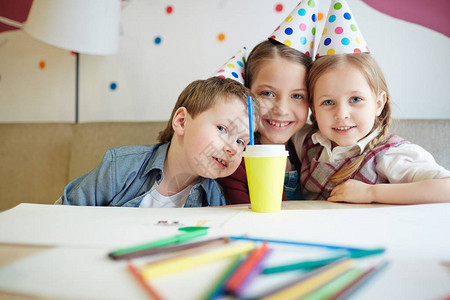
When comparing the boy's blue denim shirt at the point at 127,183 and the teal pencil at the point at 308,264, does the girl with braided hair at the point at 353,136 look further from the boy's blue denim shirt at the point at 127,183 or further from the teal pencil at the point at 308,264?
the teal pencil at the point at 308,264

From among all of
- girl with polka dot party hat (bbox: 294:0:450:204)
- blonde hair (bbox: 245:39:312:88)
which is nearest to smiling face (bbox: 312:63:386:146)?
girl with polka dot party hat (bbox: 294:0:450:204)

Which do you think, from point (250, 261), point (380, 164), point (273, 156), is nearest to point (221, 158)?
point (273, 156)

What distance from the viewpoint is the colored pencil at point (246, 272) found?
35 cm

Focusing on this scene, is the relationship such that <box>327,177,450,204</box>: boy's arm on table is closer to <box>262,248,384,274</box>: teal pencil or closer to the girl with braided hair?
the girl with braided hair

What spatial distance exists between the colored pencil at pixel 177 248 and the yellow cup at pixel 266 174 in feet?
0.87

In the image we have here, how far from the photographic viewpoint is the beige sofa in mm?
1656

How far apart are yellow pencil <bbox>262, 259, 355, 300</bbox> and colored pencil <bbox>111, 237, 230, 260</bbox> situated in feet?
0.55

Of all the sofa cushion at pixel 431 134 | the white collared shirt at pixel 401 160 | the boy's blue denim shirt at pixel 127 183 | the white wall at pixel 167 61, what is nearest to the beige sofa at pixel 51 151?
the white wall at pixel 167 61

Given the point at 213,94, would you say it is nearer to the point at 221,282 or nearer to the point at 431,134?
the point at 221,282

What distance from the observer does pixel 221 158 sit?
105cm

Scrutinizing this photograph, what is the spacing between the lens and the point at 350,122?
3.60ft

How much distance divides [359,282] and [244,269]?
0.12 m

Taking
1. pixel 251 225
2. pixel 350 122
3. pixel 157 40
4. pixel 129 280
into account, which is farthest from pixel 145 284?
pixel 157 40

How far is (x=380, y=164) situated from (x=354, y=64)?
321mm
